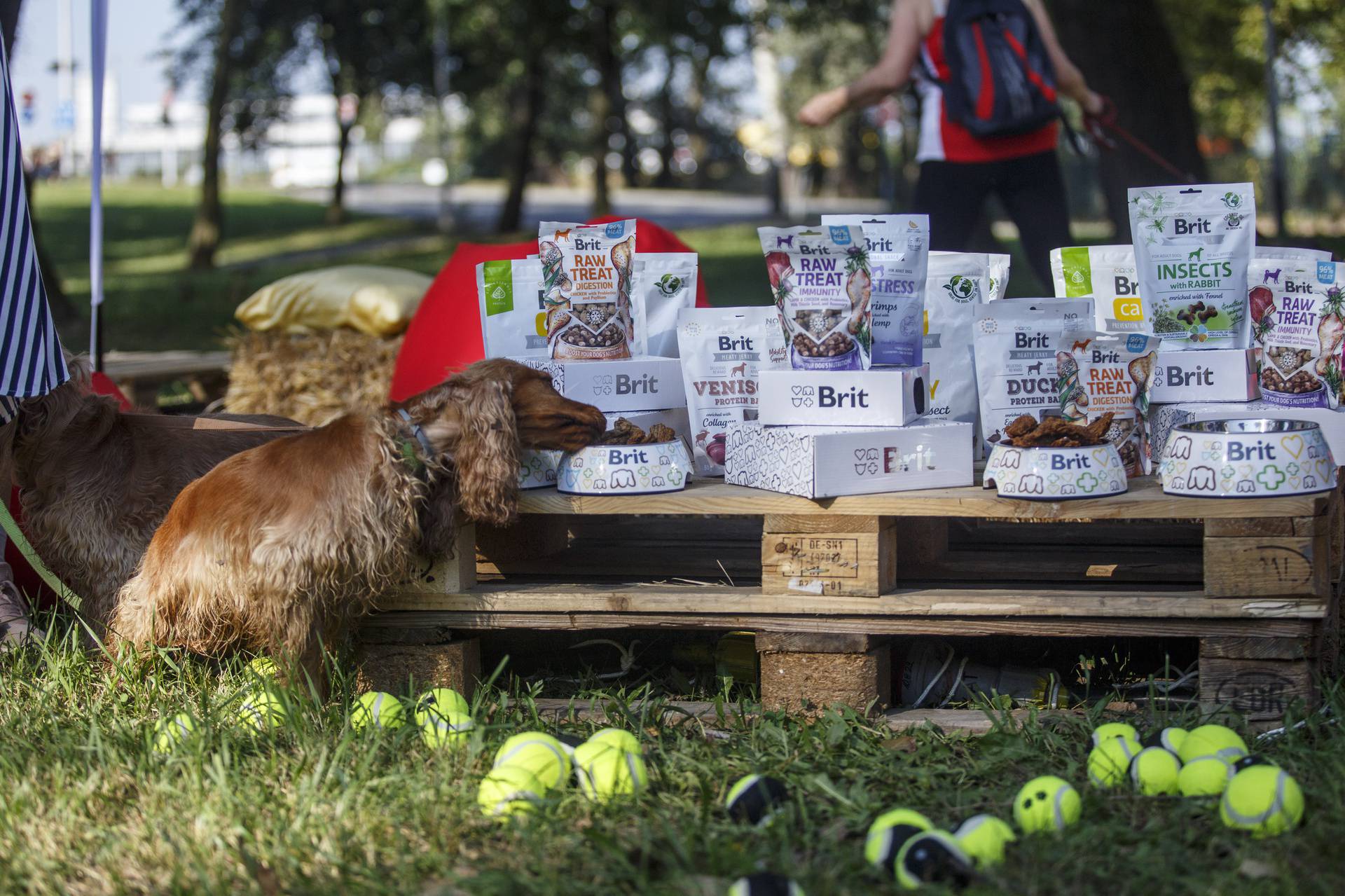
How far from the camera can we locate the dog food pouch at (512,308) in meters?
3.62

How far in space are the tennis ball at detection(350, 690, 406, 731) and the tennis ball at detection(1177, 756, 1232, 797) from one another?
5.28 ft

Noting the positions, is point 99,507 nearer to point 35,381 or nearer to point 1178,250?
point 35,381

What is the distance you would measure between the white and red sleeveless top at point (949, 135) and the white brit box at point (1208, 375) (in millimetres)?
2004

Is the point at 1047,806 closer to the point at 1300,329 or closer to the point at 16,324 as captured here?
the point at 1300,329

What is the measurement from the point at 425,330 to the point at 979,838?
9.66ft

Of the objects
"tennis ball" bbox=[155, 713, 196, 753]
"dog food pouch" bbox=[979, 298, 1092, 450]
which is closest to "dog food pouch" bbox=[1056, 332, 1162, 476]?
"dog food pouch" bbox=[979, 298, 1092, 450]

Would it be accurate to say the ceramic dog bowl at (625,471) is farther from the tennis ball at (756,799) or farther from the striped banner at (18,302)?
the striped banner at (18,302)

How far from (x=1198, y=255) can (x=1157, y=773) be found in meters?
1.44

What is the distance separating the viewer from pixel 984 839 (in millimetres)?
2256

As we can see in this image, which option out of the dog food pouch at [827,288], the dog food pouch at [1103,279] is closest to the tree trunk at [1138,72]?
the dog food pouch at [1103,279]

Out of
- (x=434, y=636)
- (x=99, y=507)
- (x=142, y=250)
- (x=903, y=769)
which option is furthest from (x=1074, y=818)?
(x=142, y=250)

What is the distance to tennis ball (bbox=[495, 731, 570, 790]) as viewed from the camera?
254 cm

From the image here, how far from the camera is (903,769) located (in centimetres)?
270

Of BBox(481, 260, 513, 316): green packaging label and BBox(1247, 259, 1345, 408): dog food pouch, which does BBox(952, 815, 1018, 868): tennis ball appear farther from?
BBox(481, 260, 513, 316): green packaging label
